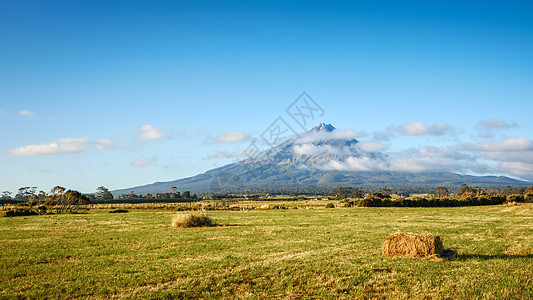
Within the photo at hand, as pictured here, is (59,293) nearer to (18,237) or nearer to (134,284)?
(134,284)

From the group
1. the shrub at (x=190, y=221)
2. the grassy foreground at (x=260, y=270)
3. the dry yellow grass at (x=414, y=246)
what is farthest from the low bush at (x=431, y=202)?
the dry yellow grass at (x=414, y=246)

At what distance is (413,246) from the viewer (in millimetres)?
14883

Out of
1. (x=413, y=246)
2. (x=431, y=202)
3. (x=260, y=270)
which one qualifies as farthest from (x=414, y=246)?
(x=431, y=202)

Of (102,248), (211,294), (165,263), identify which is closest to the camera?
(211,294)

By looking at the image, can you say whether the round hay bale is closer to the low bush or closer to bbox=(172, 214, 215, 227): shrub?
bbox=(172, 214, 215, 227): shrub

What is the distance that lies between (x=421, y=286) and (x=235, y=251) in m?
8.24

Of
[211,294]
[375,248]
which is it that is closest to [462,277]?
[375,248]

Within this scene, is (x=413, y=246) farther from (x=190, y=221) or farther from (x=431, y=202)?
(x=431, y=202)

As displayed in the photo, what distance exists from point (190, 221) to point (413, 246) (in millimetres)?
18677

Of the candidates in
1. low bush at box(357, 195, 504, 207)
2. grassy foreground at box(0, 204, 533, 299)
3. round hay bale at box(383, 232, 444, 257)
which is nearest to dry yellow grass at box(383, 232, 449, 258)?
round hay bale at box(383, 232, 444, 257)

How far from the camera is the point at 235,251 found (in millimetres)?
16641

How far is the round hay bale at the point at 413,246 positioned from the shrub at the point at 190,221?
17563mm

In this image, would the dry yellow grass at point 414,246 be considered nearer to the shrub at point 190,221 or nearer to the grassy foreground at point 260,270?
the grassy foreground at point 260,270

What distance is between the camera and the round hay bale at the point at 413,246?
14609 mm
